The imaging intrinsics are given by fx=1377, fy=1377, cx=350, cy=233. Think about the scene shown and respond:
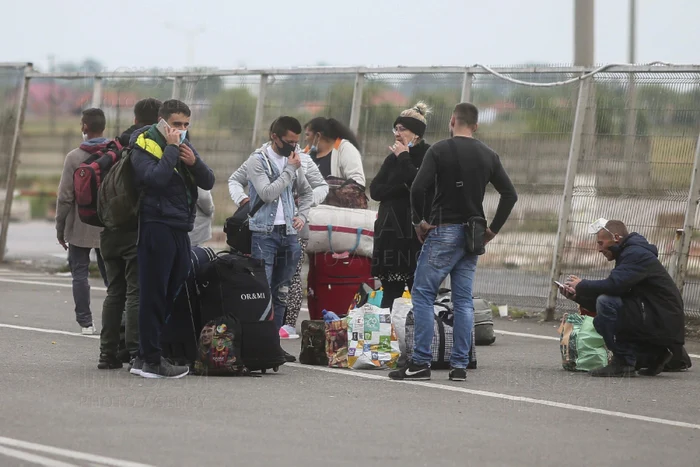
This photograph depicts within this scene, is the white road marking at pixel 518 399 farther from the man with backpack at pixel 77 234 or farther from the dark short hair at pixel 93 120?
the dark short hair at pixel 93 120

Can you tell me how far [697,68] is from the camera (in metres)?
12.6

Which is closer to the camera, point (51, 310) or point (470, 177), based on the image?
point (470, 177)

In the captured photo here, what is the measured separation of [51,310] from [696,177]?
6.33m

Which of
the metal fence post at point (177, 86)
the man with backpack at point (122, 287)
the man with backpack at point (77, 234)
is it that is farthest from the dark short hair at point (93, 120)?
the metal fence post at point (177, 86)

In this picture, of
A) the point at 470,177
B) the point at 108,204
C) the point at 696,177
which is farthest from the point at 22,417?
the point at 696,177

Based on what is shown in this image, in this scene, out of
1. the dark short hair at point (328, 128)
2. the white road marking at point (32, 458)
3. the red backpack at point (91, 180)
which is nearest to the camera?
the white road marking at point (32, 458)

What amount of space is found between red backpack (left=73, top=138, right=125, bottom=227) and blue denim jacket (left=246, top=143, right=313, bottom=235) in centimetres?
143

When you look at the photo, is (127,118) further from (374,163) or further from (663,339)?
(663,339)

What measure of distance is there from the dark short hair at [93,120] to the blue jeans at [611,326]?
4.14 meters

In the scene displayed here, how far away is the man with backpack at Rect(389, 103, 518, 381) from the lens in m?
9.46

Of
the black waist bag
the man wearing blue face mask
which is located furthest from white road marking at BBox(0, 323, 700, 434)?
the man wearing blue face mask

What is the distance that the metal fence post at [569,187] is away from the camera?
44.4 ft

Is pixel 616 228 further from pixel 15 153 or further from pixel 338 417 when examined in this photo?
pixel 15 153

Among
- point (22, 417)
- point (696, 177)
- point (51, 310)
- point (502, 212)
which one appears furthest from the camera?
point (51, 310)
